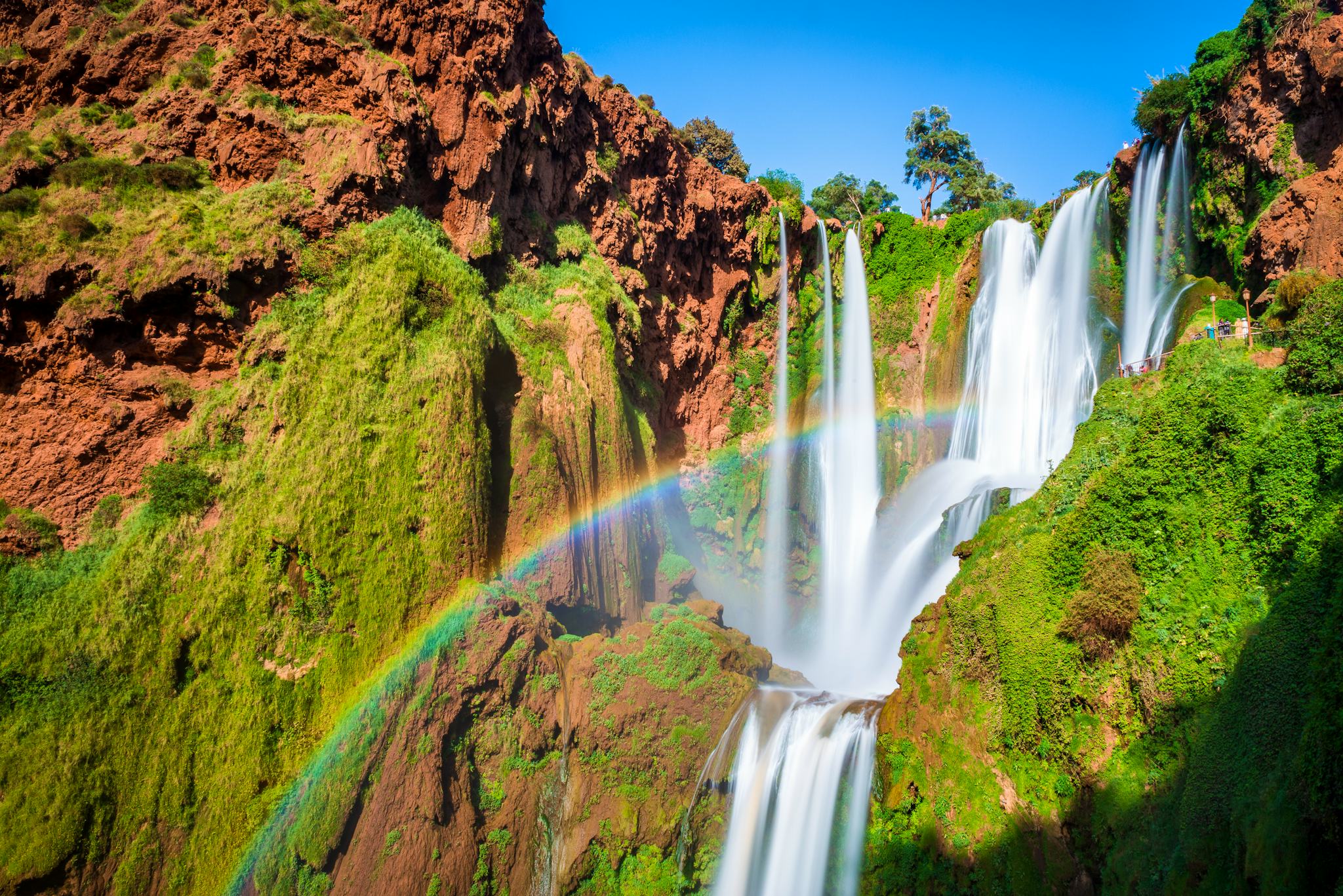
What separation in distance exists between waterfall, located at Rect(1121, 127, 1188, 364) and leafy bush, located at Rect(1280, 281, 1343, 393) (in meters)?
11.3

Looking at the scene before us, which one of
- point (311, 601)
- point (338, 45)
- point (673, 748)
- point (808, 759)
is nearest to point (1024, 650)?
point (808, 759)

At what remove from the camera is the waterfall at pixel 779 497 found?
3038 cm

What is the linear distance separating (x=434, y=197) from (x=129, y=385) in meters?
9.07

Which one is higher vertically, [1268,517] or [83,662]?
[1268,517]

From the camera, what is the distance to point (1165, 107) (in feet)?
74.1

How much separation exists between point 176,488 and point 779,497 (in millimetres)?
23414

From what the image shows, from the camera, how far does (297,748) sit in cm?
1383

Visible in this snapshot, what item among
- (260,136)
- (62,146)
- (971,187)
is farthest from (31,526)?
(971,187)

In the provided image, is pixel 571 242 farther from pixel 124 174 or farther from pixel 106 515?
pixel 106 515

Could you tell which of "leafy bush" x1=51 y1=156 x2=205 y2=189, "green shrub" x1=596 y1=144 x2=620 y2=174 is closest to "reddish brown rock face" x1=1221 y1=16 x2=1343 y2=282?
"green shrub" x1=596 y1=144 x2=620 y2=174

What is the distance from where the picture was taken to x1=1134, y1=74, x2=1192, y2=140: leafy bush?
2198cm

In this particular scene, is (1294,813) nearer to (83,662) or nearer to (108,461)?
(83,662)

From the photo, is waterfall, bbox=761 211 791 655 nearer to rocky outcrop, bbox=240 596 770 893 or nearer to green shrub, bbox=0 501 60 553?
rocky outcrop, bbox=240 596 770 893

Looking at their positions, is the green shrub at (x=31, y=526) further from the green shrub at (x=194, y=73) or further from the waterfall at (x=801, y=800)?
the waterfall at (x=801, y=800)
